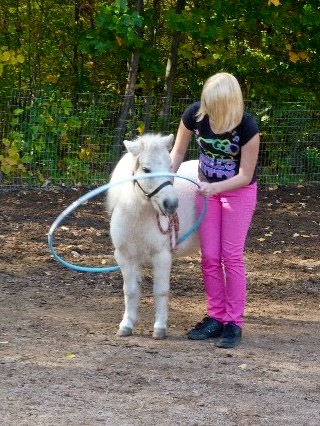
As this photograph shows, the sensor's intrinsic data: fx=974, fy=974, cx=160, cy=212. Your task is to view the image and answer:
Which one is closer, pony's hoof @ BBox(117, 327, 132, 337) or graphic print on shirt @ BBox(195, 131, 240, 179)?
graphic print on shirt @ BBox(195, 131, 240, 179)

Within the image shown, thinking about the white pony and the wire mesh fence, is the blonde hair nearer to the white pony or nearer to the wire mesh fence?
the white pony

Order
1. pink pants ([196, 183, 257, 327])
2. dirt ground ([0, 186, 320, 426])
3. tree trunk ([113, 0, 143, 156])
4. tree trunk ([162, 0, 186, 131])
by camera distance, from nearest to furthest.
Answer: dirt ground ([0, 186, 320, 426])
pink pants ([196, 183, 257, 327])
tree trunk ([113, 0, 143, 156])
tree trunk ([162, 0, 186, 131])

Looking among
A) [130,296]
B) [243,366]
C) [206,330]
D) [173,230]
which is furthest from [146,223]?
[243,366]

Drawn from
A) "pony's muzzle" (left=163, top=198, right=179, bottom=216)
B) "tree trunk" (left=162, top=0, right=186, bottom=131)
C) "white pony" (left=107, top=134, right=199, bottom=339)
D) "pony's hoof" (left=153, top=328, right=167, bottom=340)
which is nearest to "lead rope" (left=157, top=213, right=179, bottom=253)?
"white pony" (left=107, top=134, right=199, bottom=339)

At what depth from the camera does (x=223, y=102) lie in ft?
19.2

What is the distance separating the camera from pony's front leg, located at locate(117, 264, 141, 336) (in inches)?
249

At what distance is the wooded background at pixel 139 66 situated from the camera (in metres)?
12.9

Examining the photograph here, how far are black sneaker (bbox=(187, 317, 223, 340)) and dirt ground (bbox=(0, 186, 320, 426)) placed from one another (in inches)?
2.3

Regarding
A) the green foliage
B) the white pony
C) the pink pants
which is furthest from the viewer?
the green foliage

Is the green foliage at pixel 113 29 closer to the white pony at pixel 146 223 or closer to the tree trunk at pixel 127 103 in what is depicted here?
the tree trunk at pixel 127 103

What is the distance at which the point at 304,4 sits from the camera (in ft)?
46.9

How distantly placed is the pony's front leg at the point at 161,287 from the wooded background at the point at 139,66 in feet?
19.1

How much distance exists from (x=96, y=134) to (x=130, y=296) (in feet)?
23.0

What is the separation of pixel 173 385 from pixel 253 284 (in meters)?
2.88
